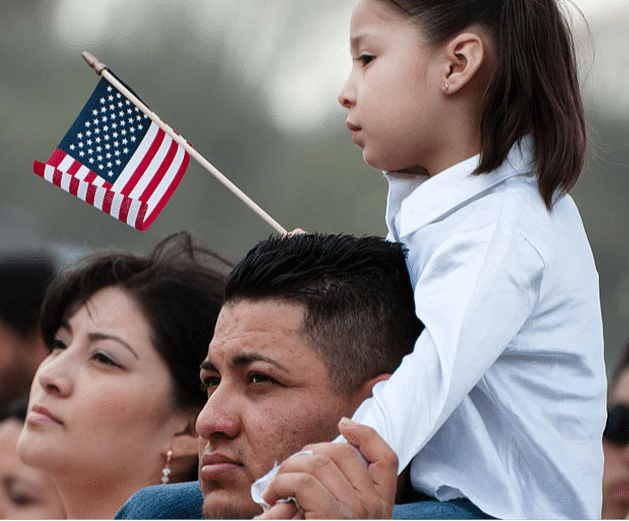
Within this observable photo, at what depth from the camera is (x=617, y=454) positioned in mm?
4047

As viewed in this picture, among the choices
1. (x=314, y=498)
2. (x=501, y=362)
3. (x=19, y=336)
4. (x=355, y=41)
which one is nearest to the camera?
(x=314, y=498)

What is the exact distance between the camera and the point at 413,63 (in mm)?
2449

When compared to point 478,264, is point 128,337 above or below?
below

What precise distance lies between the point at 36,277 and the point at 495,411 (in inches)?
111

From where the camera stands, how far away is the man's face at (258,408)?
224 centimetres

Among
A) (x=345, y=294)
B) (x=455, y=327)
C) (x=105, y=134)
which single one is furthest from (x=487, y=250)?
(x=105, y=134)

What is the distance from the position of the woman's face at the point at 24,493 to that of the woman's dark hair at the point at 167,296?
0.60 meters

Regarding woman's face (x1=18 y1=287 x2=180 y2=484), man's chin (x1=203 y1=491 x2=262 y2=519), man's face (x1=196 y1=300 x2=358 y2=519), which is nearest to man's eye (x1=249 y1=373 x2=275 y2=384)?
man's face (x1=196 y1=300 x2=358 y2=519)

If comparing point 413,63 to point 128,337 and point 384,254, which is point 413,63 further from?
point 128,337

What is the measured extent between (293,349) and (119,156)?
1.23 meters

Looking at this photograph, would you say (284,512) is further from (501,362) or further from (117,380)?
(117,380)

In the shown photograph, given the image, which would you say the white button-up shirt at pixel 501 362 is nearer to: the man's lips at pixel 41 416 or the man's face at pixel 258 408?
the man's face at pixel 258 408

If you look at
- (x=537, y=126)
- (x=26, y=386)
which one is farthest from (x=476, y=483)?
(x=26, y=386)

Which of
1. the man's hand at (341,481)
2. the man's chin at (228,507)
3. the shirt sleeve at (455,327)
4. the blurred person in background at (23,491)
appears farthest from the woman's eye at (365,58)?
the blurred person in background at (23,491)
